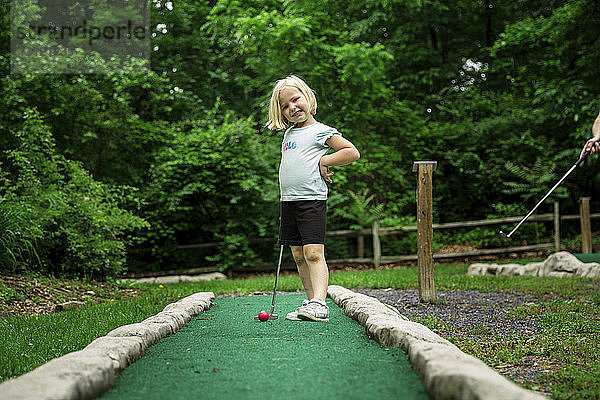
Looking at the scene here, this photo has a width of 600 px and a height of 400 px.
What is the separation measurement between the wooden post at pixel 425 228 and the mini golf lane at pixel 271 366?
185cm

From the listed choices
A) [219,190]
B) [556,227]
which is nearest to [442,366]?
[219,190]

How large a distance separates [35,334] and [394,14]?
11.8m

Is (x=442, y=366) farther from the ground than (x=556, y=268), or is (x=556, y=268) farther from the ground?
(x=442, y=366)

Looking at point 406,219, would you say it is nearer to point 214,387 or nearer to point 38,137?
point 38,137

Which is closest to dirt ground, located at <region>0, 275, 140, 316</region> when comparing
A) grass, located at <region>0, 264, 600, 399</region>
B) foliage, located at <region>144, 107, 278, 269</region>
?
grass, located at <region>0, 264, 600, 399</region>

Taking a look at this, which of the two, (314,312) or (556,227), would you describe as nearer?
(314,312)

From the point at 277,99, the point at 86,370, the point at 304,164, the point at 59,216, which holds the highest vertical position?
the point at 277,99

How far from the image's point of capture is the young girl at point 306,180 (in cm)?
362

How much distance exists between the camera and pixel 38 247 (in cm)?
686

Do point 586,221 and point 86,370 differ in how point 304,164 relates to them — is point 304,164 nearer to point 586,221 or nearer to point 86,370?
point 86,370

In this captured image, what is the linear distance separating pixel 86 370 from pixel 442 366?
1.18m

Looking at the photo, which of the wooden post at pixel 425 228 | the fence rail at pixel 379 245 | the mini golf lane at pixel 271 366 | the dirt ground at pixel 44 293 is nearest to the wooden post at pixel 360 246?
the fence rail at pixel 379 245

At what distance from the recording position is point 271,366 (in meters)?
2.28

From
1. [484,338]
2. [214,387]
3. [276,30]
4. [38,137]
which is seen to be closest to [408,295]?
[484,338]
